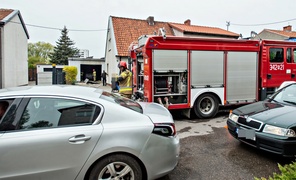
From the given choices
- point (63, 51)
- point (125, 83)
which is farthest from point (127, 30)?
point (63, 51)

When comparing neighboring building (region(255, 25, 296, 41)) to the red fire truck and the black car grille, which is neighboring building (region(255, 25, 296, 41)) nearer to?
the red fire truck

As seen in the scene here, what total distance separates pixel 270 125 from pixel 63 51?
44961 mm

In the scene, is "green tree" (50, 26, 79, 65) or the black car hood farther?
"green tree" (50, 26, 79, 65)

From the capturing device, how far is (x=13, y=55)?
1709cm

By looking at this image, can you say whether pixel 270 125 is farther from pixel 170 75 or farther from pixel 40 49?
pixel 40 49

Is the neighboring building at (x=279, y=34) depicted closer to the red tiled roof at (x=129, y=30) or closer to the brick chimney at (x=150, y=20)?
the red tiled roof at (x=129, y=30)

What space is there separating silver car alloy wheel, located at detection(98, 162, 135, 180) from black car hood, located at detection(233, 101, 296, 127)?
8.31ft

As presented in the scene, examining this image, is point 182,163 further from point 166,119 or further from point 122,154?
point 122,154

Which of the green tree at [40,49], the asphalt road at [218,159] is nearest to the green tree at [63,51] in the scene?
the green tree at [40,49]

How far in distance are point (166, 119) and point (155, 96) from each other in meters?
3.49

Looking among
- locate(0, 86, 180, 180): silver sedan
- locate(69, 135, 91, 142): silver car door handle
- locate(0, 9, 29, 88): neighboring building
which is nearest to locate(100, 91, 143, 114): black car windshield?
locate(0, 86, 180, 180): silver sedan

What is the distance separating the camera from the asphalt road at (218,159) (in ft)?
10.8

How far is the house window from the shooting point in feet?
24.2

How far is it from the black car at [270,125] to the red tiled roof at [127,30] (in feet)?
45.6
